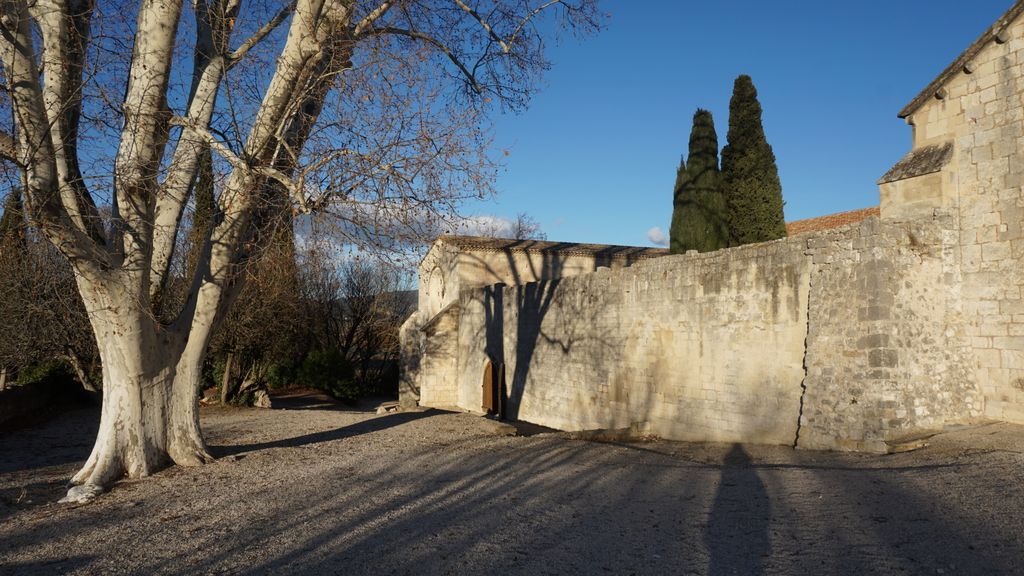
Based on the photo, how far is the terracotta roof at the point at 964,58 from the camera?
28.1ft

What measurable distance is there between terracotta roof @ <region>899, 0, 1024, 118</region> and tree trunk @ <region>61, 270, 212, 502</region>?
9953 millimetres

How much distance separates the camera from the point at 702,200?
19.2 metres

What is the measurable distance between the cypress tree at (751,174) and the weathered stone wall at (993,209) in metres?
9.35

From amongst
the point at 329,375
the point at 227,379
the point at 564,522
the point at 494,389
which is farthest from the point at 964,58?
the point at 329,375

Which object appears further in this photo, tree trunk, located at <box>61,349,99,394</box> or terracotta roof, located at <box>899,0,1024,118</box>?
tree trunk, located at <box>61,349,99,394</box>

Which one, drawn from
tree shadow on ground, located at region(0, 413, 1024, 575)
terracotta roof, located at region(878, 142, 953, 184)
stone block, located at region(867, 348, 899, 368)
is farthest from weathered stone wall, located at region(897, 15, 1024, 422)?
tree shadow on ground, located at region(0, 413, 1024, 575)

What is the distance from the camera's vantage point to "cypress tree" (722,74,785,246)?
1848cm

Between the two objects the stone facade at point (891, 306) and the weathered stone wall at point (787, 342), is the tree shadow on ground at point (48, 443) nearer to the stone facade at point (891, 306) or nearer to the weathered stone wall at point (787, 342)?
the stone facade at point (891, 306)

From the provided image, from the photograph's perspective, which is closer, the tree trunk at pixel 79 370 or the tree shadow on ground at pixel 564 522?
the tree shadow on ground at pixel 564 522

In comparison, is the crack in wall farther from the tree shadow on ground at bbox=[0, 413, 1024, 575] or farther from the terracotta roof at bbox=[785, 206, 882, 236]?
the terracotta roof at bbox=[785, 206, 882, 236]

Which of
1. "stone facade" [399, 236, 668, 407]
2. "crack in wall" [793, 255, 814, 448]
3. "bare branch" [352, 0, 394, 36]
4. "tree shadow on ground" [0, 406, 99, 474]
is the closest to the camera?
"bare branch" [352, 0, 394, 36]

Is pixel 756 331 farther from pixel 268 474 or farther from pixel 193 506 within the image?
pixel 193 506

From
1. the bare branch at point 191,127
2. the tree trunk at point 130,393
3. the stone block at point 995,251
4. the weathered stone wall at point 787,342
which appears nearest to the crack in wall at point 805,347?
the weathered stone wall at point 787,342

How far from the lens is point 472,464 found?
25.8 feet
